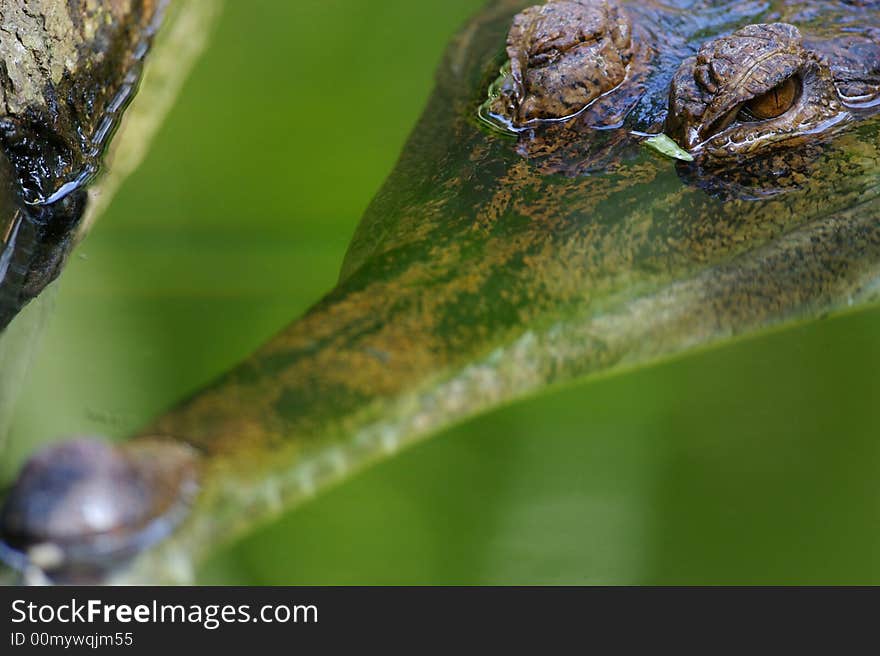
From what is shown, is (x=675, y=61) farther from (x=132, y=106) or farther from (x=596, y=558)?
(x=132, y=106)

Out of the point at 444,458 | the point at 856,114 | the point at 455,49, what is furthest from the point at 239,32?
the point at 444,458

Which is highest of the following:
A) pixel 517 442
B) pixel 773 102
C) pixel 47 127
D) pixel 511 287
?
pixel 47 127

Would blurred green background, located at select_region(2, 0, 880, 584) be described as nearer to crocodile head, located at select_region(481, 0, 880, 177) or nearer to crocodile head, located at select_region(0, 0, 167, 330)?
crocodile head, located at select_region(0, 0, 167, 330)

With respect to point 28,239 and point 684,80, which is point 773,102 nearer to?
point 684,80

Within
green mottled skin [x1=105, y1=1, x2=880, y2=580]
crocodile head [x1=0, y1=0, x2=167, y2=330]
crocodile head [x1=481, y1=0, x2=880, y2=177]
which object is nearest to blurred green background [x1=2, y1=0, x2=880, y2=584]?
green mottled skin [x1=105, y1=1, x2=880, y2=580]

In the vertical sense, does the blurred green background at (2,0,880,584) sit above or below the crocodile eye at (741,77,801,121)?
below

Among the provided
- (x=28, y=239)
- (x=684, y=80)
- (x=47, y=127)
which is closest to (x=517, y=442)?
(x=684, y=80)

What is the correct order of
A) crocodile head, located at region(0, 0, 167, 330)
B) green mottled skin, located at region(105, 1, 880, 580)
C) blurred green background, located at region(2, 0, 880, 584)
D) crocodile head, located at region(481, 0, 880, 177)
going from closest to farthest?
green mottled skin, located at region(105, 1, 880, 580), blurred green background, located at region(2, 0, 880, 584), crocodile head, located at region(481, 0, 880, 177), crocodile head, located at region(0, 0, 167, 330)
